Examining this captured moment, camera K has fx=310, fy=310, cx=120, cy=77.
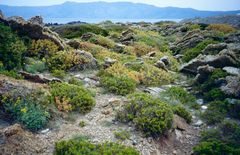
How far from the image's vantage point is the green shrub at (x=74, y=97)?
1079cm

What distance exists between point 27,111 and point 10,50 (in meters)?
5.34

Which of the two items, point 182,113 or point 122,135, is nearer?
point 122,135

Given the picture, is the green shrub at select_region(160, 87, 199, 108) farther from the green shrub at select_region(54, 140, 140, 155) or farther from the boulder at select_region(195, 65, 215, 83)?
the green shrub at select_region(54, 140, 140, 155)

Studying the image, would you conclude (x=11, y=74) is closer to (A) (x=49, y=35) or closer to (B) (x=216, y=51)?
(A) (x=49, y=35)

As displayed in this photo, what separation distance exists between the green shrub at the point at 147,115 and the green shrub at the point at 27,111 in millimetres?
2461

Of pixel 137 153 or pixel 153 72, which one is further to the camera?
pixel 153 72

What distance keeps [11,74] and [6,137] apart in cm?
423

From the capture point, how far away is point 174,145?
9641 mm

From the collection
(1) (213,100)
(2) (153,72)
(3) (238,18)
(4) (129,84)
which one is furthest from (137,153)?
(3) (238,18)

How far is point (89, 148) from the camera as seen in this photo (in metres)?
8.08

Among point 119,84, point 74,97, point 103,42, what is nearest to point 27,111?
point 74,97

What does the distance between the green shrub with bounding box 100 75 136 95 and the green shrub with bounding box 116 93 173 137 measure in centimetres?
191

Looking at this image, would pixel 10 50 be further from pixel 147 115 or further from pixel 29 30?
pixel 147 115

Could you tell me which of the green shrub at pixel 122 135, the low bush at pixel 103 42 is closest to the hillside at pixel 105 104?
the green shrub at pixel 122 135
